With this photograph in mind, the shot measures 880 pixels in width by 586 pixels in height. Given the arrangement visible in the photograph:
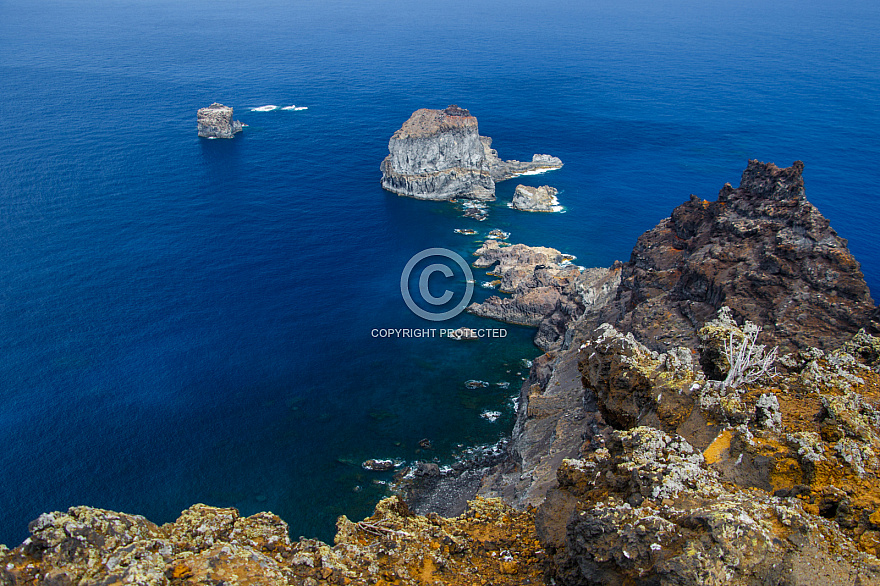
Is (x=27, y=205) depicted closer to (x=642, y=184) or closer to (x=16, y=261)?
(x=16, y=261)

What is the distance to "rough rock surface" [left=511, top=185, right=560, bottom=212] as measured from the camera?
145625mm

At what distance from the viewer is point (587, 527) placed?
78.4ft

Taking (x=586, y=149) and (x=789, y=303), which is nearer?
(x=789, y=303)

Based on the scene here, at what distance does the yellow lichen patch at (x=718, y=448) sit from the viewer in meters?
29.6

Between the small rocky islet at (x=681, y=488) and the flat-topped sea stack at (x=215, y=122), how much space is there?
162352mm

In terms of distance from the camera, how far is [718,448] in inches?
1194

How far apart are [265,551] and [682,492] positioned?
1957 centimetres

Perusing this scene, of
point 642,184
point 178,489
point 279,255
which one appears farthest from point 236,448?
point 642,184

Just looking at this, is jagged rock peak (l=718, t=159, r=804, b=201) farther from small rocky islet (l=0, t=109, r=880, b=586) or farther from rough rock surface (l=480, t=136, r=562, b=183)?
rough rock surface (l=480, t=136, r=562, b=183)

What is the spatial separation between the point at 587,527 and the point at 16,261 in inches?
5026

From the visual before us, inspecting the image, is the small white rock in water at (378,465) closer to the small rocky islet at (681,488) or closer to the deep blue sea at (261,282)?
the deep blue sea at (261,282)

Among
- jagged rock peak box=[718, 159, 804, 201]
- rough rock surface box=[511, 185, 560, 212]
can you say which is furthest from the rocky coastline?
rough rock surface box=[511, 185, 560, 212]

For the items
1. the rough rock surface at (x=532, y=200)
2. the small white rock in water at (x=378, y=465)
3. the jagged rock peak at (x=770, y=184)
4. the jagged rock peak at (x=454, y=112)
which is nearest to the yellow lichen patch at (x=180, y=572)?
the small white rock in water at (x=378, y=465)

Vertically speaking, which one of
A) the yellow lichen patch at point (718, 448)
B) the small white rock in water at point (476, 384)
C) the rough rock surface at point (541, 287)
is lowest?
the small white rock in water at point (476, 384)
